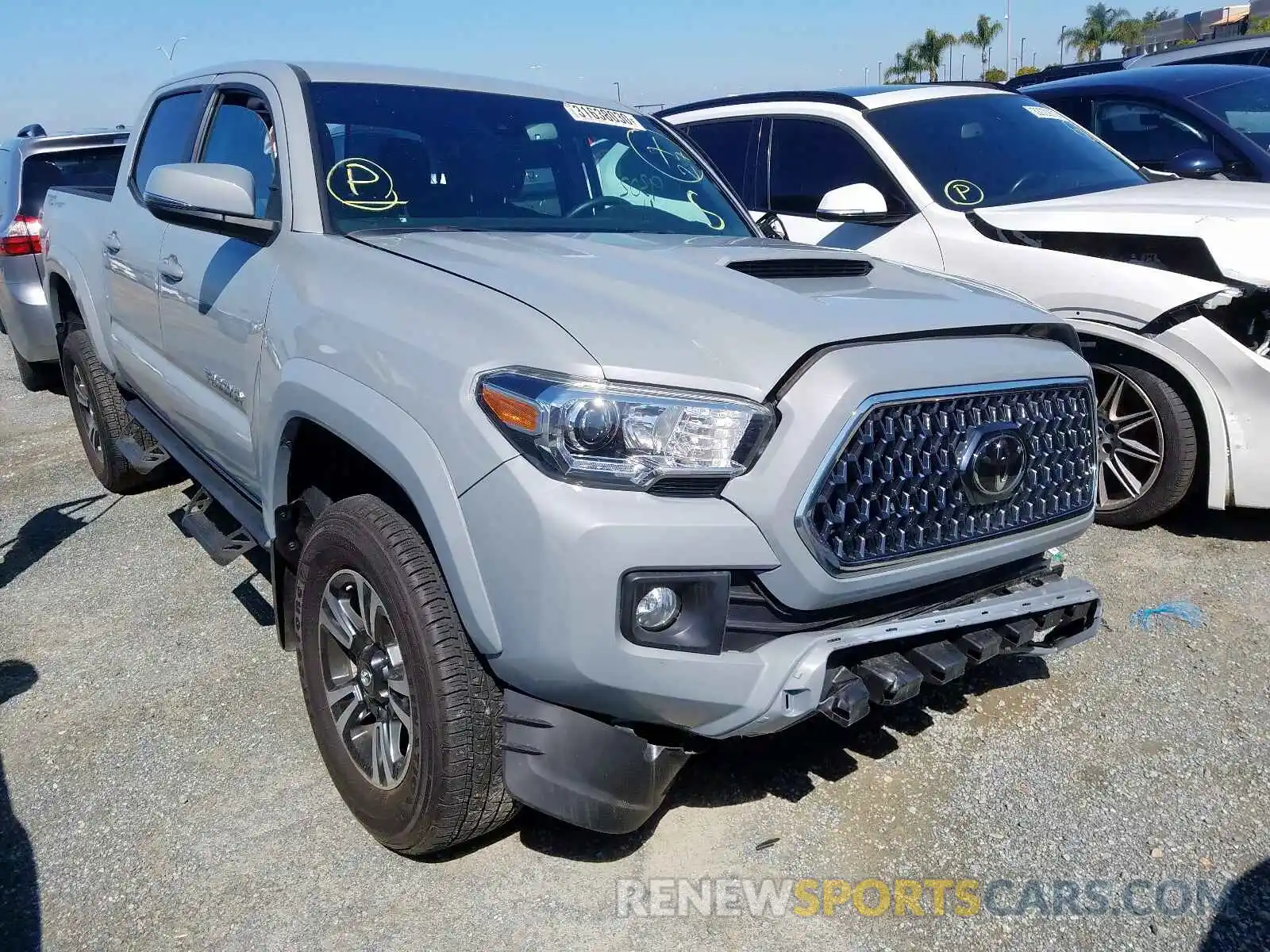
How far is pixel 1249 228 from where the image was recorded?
427 cm

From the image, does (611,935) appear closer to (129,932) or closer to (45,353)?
(129,932)

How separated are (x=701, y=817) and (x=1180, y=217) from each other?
324 centimetres

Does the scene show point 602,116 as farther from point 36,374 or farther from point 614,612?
point 36,374

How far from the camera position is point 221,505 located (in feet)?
12.3

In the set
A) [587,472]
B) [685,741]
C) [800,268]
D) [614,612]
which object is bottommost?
[685,741]

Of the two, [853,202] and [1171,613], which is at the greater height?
[853,202]

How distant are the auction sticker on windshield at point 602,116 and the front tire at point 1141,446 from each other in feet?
7.32

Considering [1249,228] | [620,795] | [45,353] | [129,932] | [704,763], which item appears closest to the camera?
[620,795]

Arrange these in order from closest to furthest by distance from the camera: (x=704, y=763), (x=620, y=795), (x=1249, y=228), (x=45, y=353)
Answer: (x=620, y=795) < (x=704, y=763) < (x=1249, y=228) < (x=45, y=353)

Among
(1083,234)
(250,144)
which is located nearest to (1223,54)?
(1083,234)

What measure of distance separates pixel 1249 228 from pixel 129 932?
453cm

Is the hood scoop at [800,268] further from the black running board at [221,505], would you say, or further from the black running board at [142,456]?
the black running board at [142,456]

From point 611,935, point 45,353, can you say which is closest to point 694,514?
point 611,935

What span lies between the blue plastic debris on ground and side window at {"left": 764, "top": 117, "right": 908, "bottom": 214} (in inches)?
88.0
